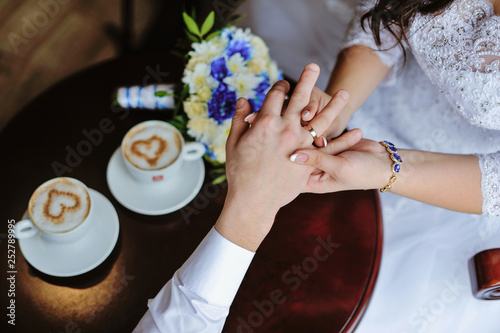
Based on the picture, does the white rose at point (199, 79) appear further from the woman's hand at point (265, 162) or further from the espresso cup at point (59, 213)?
the espresso cup at point (59, 213)

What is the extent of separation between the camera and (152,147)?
1039 millimetres

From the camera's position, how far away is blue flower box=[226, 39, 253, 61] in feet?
3.23

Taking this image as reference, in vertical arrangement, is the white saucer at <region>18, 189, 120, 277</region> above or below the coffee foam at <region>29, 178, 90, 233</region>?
below

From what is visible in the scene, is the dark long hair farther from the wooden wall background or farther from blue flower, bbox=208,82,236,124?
the wooden wall background

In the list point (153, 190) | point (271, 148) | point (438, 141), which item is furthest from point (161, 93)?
point (438, 141)

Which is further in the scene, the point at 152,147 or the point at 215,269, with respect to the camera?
the point at 152,147

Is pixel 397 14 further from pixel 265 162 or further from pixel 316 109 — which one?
pixel 265 162

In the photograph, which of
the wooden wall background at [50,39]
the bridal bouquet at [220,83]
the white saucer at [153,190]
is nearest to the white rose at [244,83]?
the bridal bouquet at [220,83]

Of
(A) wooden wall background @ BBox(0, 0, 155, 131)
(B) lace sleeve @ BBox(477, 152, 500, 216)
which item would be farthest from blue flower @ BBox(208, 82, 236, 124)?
(A) wooden wall background @ BBox(0, 0, 155, 131)

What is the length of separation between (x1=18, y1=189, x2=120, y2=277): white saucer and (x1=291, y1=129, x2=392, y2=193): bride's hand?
0.48 metres

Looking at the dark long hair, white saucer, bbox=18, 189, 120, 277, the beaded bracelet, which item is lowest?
the beaded bracelet

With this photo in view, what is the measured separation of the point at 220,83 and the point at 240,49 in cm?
10

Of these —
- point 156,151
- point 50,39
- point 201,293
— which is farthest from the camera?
point 50,39

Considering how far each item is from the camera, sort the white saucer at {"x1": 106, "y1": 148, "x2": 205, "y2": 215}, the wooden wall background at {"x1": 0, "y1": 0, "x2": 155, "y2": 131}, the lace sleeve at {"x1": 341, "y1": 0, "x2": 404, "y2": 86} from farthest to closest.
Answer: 1. the wooden wall background at {"x1": 0, "y1": 0, "x2": 155, "y2": 131}
2. the lace sleeve at {"x1": 341, "y1": 0, "x2": 404, "y2": 86}
3. the white saucer at {"x1": 106, "y1": 148, "x2": 205, "y2": 215}
